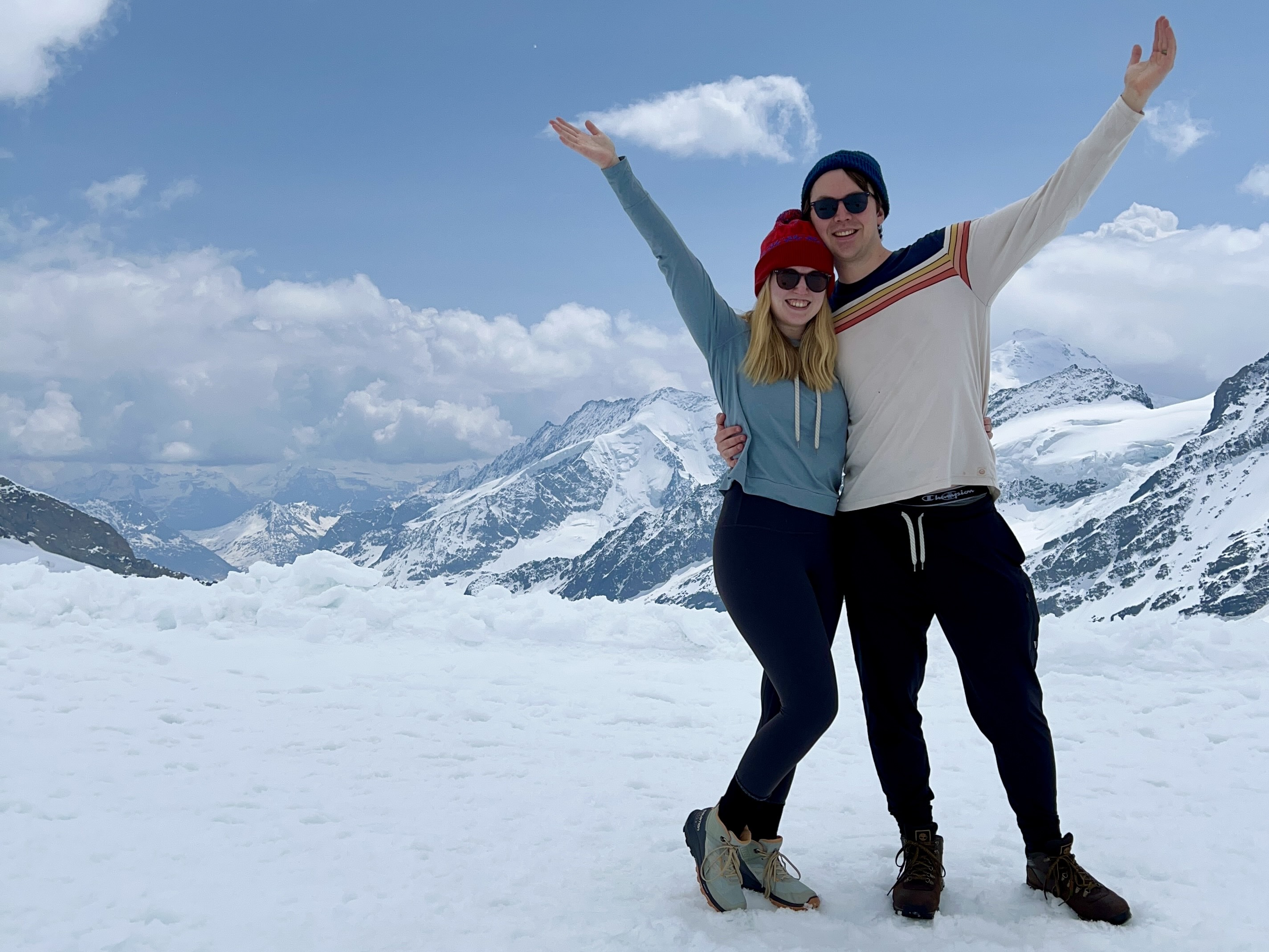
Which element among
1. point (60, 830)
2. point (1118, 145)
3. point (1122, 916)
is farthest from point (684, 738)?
point (1118, 145)

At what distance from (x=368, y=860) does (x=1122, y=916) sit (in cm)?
292

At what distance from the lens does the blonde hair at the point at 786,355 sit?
3293 mm

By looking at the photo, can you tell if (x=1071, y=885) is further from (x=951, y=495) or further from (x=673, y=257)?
(x=673, y=257)

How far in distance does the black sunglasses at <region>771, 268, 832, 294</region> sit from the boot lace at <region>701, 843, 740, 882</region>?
→ 7.15ft

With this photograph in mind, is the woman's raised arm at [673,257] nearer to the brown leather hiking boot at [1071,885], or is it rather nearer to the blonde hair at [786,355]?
the blonde hair at [786,355]

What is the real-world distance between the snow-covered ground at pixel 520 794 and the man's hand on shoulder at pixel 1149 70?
299cm

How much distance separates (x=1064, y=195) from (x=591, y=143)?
1881mm

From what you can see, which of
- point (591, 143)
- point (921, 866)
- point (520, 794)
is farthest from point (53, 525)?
point (921, 866)

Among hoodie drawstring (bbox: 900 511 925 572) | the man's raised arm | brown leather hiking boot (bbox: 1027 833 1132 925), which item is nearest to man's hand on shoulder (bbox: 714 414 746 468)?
hoodie drawstring (bbox: 900 511 925 572)

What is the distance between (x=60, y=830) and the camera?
12.2 feet

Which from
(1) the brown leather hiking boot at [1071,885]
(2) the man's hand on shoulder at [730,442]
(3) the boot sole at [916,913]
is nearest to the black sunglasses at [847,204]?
(2) the man's hand on shoulder at [730,442]

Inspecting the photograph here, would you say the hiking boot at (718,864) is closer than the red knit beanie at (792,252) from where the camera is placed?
Yes

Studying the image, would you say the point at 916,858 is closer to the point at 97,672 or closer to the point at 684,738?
the point at 684,738

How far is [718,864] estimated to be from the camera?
10.6ft
